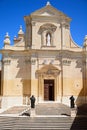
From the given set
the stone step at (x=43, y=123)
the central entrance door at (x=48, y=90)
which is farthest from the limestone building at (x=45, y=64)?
the stone step at (x=43, y=123)

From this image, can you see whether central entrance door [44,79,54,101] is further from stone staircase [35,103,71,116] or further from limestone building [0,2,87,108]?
stone staircase [35,103,71,116]

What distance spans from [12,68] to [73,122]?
38.1 ft

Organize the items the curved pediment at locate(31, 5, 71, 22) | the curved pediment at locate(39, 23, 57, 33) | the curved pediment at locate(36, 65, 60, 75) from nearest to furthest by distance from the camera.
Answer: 1. the curved pediment at locate(36, 65, 60, 75)
2. the curved pediment at locate(39, 23, 57, 33)
3. the curved pediment at locate(31, 5, 71, 22)

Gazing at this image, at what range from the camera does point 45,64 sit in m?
30.0

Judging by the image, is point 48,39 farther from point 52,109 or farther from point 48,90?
point 52,109

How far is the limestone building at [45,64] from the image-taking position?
29609 mm

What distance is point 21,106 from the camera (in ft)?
94.1

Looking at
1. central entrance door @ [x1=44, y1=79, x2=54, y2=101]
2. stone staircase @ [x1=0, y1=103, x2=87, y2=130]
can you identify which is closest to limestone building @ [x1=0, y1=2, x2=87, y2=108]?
central entrance door @ [x1=44, y1=79, x2=54, y2=101]

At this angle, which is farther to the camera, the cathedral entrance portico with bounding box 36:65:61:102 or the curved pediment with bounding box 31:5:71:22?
the curved pediment with bounding box 31:5:71:22

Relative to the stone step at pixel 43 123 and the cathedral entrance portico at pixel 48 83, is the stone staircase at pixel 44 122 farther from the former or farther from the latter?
the cathedral entrance portico at pixel 48 83

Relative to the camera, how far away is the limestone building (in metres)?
29.6

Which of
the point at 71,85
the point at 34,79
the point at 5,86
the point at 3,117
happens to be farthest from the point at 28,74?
the point at 3,117

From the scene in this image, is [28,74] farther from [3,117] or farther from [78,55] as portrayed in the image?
[3,117]

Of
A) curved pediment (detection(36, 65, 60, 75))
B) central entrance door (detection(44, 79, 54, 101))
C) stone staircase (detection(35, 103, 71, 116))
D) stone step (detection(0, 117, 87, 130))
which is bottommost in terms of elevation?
stone step (detection(0, 117, 87, 130))
